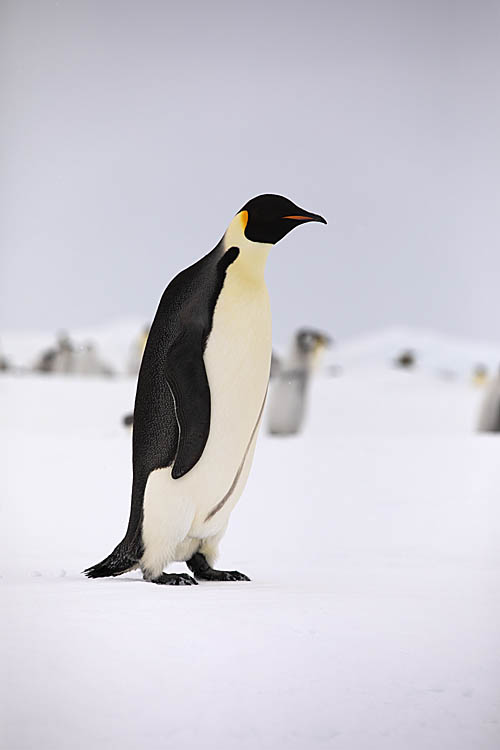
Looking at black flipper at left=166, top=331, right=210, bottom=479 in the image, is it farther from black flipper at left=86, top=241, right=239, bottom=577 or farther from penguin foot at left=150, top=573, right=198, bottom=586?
penguin foot at left=150, top=573, right=198, bottom=586

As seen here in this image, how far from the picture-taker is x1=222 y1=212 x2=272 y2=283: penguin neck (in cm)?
158

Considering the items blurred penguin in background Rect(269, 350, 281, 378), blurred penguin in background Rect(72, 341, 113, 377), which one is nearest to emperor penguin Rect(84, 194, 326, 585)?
blurred penguin in background Rect(269, 350, 281, 378)

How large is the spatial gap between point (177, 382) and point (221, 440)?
117mm

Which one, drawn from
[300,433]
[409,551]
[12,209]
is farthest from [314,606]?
[300,433]

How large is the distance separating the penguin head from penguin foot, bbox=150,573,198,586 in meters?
0.55

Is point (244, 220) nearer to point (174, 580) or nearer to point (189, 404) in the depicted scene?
point (189, 404)

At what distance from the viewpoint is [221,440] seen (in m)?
1.52

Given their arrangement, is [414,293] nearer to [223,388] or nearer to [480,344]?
[480,344]

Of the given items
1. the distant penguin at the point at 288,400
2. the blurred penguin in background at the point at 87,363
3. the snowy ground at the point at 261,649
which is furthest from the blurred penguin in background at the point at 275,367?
the snowy ground at the point at 261,649

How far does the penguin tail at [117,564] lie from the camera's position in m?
1.56

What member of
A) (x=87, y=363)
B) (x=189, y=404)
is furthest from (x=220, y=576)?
(x=87, y=363)

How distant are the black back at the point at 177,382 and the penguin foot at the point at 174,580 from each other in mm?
71
